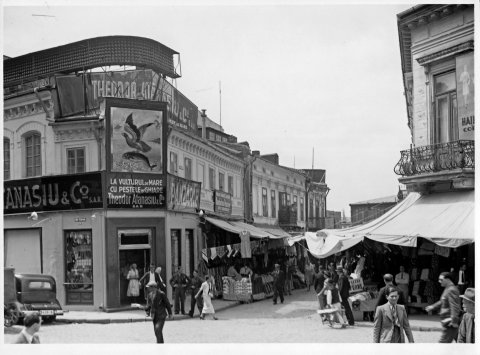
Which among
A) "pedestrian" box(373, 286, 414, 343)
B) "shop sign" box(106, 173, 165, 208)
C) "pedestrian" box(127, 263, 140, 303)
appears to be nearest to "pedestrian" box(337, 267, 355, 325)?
"pedestrian" box(373, 286, 414, 343)

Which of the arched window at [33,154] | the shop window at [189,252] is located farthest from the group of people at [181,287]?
the arched window at [33,154]

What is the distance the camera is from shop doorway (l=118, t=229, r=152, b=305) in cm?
2173

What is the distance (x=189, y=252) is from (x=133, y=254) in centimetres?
359

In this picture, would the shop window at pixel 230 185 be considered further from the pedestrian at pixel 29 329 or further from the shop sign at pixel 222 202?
the pedestrian at pixel 29 329

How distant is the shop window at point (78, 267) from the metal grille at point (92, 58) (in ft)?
19.6

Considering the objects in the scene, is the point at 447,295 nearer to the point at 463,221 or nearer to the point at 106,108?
the point at 463,221

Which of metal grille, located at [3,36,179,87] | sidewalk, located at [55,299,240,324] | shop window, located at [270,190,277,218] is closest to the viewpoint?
sidewalk, located at [55,299,240,324]

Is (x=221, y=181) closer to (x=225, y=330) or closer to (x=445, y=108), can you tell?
(x=225, y=330)

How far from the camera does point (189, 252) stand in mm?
25438

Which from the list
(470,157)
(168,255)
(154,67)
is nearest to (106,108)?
(154,67)

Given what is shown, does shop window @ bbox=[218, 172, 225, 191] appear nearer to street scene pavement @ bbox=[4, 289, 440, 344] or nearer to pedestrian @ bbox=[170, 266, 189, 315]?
street scene pavement @ bbox=[4, 289, 440, 344]

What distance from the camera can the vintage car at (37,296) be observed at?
60.0ft

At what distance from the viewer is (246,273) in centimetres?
2623

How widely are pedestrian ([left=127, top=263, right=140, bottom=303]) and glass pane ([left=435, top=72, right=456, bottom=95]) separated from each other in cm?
1083
